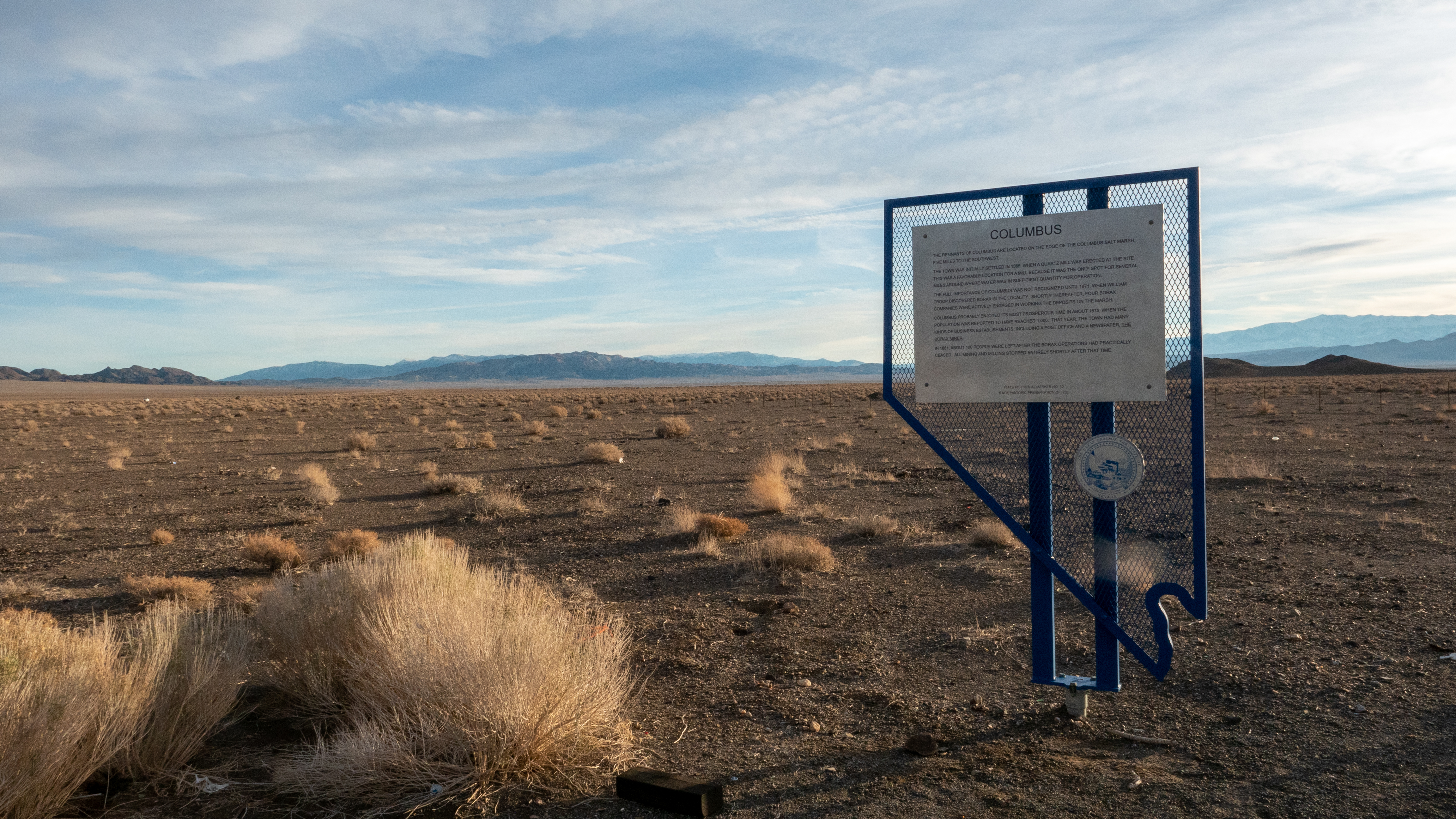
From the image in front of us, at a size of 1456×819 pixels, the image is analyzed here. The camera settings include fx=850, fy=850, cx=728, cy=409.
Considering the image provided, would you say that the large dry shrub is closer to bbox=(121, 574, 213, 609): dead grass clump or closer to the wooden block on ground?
the wooden block on ground

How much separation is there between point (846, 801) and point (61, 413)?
58.0 meters

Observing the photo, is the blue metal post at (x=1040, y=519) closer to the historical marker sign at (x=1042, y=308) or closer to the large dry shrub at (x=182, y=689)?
the historical marker sign at (x=1042, y=308)

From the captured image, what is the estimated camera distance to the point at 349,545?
386 inches

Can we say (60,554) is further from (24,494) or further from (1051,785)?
(1051,785)

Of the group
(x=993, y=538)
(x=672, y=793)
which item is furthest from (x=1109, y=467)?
(x=993, y=538)

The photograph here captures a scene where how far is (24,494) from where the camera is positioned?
15828 mm

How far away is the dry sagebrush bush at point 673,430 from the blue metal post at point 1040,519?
20740 millimetres

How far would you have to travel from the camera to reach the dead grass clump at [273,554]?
9.54m

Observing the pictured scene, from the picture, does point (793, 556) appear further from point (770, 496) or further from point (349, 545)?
point (349, 545)

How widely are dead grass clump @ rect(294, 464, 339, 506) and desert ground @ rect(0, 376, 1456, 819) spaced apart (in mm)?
148

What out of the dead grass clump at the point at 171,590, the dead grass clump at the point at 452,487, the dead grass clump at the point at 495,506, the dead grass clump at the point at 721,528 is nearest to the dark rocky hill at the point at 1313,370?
the dead grass clump at the point at 452,487

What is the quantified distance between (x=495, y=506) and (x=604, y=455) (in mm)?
6613

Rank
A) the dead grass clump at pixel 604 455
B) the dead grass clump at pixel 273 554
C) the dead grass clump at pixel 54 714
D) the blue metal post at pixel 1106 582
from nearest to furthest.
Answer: the dead grass clump at pixel 54 714, the blue metal post at pixel 1106 582, the dead grass clump at pixel 273 554, the dead grass clump at pixel 604 455

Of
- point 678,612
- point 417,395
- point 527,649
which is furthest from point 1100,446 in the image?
point 417,395
